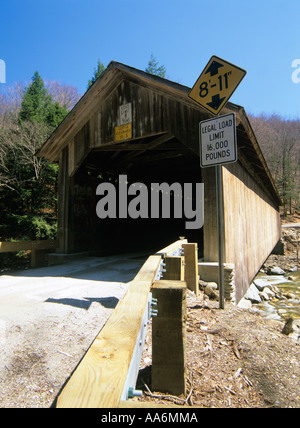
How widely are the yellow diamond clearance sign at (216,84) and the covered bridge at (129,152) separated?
1580mm

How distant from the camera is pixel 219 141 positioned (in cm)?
389

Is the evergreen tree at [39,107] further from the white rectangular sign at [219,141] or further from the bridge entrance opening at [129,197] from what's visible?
the white rectangular sign at [219,141]

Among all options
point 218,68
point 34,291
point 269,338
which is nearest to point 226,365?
point 269,338

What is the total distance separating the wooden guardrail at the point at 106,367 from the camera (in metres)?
0.80

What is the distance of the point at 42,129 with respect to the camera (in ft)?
49.4

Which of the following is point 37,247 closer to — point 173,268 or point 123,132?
point 123,132

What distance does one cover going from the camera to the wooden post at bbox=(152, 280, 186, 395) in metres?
1.99

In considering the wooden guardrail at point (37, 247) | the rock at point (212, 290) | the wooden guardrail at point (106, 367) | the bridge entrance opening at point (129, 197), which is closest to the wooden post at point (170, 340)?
the wooden guardrail at point (106, 367)

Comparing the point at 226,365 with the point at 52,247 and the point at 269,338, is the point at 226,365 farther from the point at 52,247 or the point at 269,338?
the point at 52,247

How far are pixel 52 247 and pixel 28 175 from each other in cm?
791

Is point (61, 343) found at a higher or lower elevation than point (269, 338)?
higher

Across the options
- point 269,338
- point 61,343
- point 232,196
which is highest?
point 232,196

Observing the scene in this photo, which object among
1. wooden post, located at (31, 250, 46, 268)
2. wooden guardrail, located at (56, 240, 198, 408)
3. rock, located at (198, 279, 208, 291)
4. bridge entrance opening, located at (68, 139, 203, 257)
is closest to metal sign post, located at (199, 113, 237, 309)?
rock, located at (198, 279, 208, 291)

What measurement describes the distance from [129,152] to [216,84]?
6696mm
